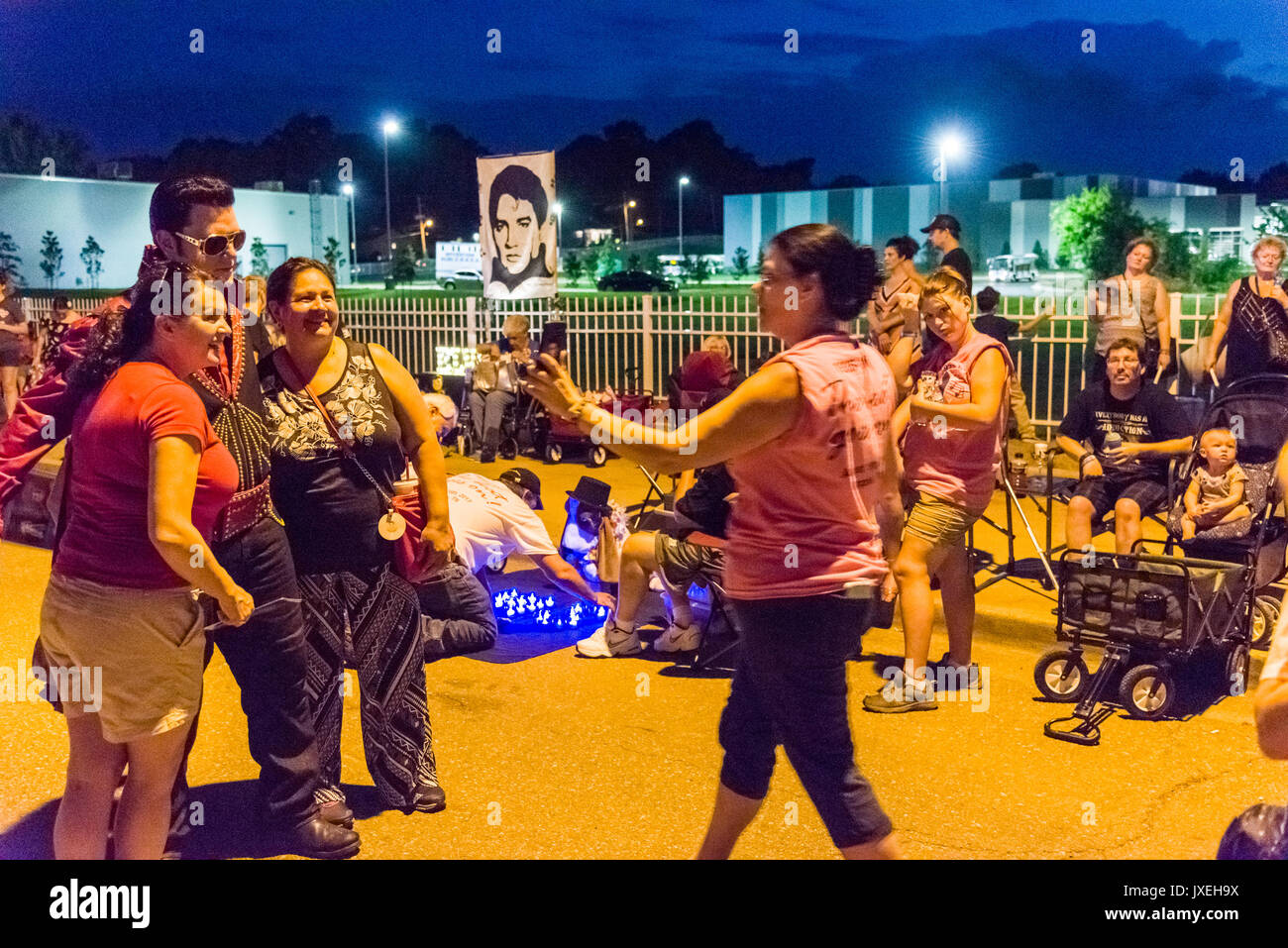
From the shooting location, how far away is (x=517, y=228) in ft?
45.0

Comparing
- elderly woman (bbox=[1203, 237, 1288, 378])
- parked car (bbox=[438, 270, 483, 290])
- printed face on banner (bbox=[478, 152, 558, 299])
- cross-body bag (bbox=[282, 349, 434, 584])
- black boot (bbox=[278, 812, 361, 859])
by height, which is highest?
parked car (bbox=[438, 270, 483, 290])

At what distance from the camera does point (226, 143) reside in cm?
8750

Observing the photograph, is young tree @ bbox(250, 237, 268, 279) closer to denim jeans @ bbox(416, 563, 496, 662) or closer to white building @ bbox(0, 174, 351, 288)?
white building @ bbox(0, 174, 351, 288)

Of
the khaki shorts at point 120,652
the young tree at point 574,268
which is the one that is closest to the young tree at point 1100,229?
the young tree at point 574,268

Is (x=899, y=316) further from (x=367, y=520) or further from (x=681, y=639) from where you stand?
(x=367, y=520)

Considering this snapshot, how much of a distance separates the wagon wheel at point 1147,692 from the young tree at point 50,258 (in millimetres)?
49256

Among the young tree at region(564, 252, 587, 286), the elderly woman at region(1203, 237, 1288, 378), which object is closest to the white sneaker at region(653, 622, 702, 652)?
the elderly woman at region(1203, 237, 1288, 378)

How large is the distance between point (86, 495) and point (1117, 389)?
549 centimetres

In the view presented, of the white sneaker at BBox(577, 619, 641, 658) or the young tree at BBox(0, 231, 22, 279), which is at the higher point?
the young tree at BBox(0, 231, 22, 279)

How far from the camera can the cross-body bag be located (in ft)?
14.3

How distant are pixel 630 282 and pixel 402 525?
54.2 meters

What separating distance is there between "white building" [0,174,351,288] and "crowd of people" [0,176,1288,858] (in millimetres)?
42019
